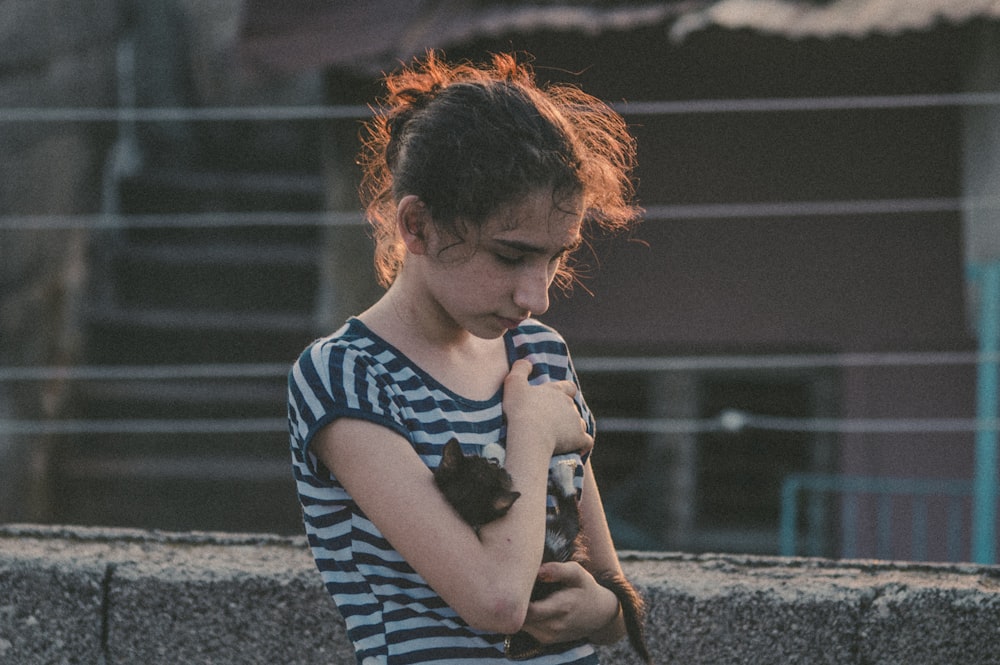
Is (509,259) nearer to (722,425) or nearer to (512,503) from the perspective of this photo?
(512,503)

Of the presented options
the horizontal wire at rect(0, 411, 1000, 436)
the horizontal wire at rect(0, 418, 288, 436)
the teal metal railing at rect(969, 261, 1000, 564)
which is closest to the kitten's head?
the horizontal wire at rect(0, 411, 1000, 436)

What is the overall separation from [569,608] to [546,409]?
236mm

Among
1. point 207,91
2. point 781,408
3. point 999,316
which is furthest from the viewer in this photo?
point 207,91

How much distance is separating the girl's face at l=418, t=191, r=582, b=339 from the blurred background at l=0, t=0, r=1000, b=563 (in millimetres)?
A: 2314

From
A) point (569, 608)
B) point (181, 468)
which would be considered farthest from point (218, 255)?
point (569, 608)

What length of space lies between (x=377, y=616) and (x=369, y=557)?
7 cm

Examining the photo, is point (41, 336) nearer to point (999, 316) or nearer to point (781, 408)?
point (781, 408)

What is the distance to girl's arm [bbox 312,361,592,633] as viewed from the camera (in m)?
1.16

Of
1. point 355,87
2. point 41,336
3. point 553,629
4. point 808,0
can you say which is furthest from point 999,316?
point 41,336

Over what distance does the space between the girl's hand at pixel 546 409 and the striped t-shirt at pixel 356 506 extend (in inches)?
2.0

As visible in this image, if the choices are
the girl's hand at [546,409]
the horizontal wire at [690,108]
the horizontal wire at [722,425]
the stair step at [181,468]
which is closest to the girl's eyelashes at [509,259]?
the girl's hand at [546,409]

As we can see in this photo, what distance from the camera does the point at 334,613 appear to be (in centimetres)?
183

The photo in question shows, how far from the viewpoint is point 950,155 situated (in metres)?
4.84

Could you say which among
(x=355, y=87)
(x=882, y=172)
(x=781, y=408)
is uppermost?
(x=355, y=87)
